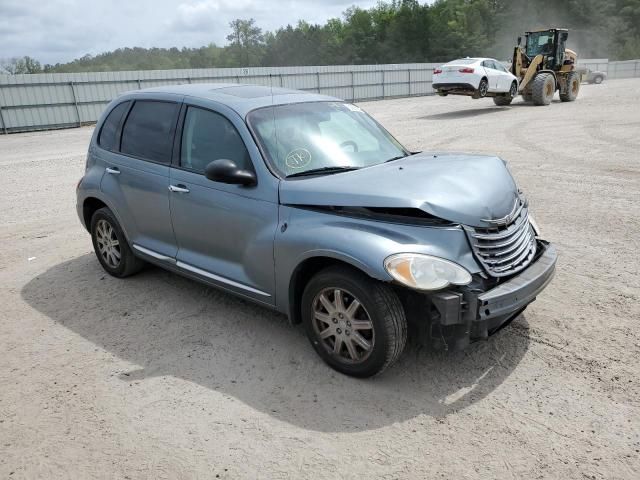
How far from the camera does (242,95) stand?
4.44 metres

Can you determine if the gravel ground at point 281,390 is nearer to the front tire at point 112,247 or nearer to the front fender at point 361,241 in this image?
the front tire at point 112,247

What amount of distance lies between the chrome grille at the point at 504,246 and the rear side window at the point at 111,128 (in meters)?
3.55

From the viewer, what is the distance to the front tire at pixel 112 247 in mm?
5254

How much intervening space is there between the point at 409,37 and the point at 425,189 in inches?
3810

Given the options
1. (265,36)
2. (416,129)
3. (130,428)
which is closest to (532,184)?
(130,428)

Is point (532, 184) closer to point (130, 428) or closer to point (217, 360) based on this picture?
point (217, 360)

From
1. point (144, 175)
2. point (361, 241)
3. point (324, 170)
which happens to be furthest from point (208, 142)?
point (361, 241)

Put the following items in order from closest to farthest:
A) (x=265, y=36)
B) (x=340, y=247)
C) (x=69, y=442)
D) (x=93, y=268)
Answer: (x=69, y=442)
(x=340, y=247)
(x=93, y=268)
(x=265, y=36)

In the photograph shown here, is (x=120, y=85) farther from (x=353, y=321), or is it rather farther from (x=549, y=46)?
(x=353, y=321)

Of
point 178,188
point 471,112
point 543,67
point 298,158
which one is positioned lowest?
point 471,112

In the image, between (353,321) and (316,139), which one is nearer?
(353,321)

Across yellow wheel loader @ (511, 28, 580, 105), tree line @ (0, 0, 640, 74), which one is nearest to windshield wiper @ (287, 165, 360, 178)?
yellow wheel loader @ (511, 28, 580, 105)

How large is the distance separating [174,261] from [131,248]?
2.58ft

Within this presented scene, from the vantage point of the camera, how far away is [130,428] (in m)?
3.17
